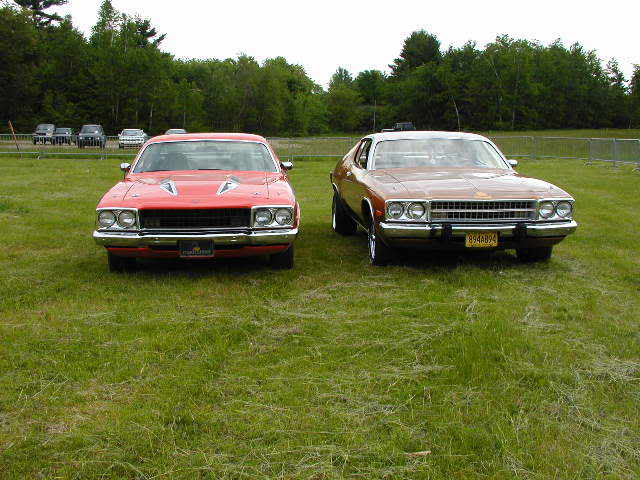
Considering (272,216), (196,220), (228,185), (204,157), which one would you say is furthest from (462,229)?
(204,157)

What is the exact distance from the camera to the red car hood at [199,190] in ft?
20.2

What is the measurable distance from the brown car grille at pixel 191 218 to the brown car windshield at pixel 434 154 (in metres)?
2.31

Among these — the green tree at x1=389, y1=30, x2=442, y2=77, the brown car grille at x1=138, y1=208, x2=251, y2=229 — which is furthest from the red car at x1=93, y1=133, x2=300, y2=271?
the green tree at x1=389, y1=30, x2=442, y2=77

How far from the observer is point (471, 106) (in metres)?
81.1

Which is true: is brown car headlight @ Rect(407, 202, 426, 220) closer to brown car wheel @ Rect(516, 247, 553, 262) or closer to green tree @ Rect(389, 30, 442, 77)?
brown car wheel @ Rect(516, 247, 553, 262)

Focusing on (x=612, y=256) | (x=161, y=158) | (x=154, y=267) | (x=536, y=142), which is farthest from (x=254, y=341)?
(x=536, y=142)

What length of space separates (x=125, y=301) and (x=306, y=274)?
1.87m

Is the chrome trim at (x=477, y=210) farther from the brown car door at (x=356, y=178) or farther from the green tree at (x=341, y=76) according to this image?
the green tree at (x=341, y=76)

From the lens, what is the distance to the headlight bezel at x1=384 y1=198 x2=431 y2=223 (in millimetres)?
6375

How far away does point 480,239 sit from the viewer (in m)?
6.36

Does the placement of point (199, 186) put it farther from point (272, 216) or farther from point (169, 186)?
point (272, 216)

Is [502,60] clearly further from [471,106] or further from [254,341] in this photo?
[254,341]

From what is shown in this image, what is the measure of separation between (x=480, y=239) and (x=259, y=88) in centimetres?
7814

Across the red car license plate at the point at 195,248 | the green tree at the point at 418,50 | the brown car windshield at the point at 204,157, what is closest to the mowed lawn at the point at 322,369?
the red car license plate at the point at 195,248
